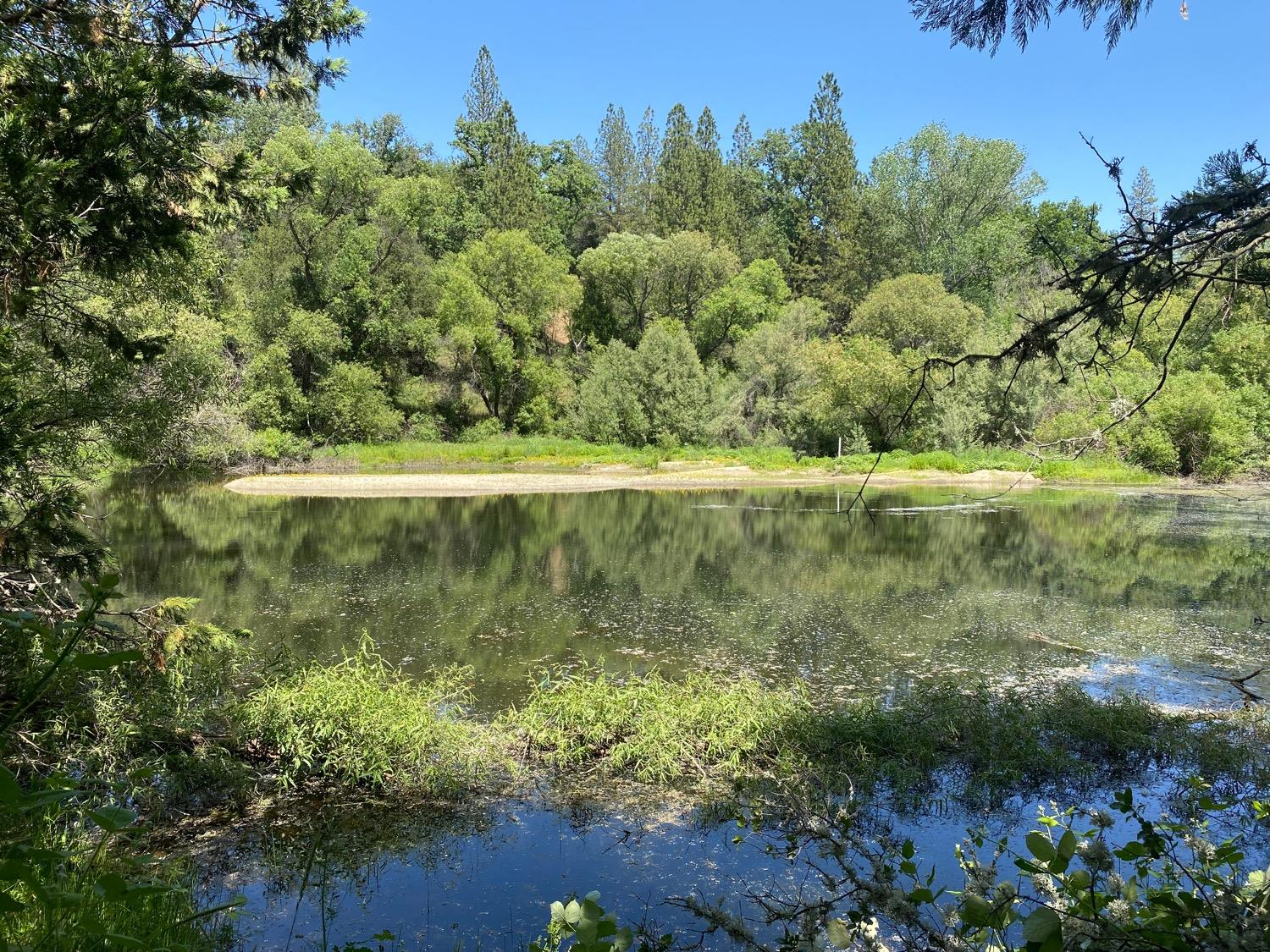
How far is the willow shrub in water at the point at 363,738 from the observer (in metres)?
6.89

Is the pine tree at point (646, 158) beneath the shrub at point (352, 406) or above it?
above

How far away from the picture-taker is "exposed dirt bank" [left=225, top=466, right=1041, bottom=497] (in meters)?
33.8

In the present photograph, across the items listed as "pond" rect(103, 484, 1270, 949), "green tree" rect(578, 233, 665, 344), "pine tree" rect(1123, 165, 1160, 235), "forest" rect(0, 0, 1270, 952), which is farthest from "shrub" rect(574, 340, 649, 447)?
"pine tree" rect(1123, 165, 1160, 235)

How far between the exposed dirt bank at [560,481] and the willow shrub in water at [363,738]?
85.0 feet

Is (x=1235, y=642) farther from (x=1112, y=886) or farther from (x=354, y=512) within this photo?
(x=354, y=512)

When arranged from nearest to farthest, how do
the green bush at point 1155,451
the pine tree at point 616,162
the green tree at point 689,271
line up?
the green bush at point 1155,451, the green tree at point 689,271, the pine tree at point 616,162

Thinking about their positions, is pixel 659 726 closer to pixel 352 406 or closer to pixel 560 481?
pixel 560 481

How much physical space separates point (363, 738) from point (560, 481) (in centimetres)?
3009

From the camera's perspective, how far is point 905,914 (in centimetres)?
196

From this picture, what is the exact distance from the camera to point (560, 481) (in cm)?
3703

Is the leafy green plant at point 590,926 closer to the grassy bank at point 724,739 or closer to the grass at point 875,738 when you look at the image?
the grassy bank at point 724,739

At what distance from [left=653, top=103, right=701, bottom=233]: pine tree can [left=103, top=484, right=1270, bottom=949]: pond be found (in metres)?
30.6

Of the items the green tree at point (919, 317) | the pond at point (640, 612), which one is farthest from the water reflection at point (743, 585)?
the green tree at point (919, 317)

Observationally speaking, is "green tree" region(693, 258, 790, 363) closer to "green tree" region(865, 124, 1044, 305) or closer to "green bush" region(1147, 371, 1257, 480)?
"green tree" region(865, 124, 1044, 305)
